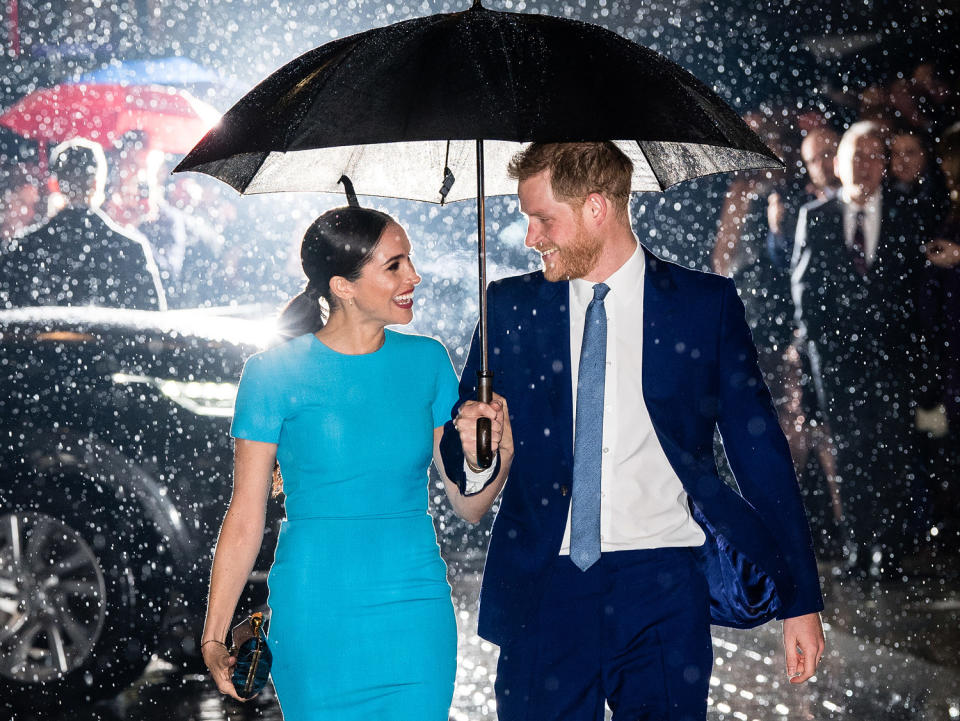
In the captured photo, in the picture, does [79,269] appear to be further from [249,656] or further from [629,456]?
[629,456]

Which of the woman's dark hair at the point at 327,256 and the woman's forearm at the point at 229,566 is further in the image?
the woman's dark hair at the point at 327,256

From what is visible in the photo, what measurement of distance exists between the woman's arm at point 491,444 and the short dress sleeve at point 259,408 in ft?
1.41

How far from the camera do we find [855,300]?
454 inches

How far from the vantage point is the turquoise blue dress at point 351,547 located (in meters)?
3.17

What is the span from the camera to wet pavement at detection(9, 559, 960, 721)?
5.81 m

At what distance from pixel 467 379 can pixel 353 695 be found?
0.82 meters

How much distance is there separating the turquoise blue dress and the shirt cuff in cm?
17

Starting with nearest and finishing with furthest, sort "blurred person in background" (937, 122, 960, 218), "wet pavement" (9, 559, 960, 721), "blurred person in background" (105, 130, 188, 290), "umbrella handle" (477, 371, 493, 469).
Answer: "umbrella handle" (477, 371, 493, 469), "wet pavement" (9, 559, 960, 721), "blurred person in background" (937, 122, 960, 218), "blurred person in background" (105, 130, 188, 290)

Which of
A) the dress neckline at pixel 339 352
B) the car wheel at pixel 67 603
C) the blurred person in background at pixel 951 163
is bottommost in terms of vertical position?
the car wheel at pixel 67 603

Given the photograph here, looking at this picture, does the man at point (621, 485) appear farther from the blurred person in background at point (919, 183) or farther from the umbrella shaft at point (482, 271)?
the blurred person in background at point (919, 183)

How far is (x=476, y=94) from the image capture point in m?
2.74

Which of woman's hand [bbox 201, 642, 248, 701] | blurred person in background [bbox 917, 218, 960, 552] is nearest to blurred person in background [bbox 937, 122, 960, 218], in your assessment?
blurred person in background [bbox 917, 218, 960, 552]

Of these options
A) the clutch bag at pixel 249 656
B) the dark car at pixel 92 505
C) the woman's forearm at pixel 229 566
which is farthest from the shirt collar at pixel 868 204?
the clutch bag at pixel 249 656

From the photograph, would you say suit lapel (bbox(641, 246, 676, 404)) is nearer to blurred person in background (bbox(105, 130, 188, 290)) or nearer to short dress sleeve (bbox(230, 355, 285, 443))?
→ short dress sleeve (bbox(230, 355, 285, 443))
